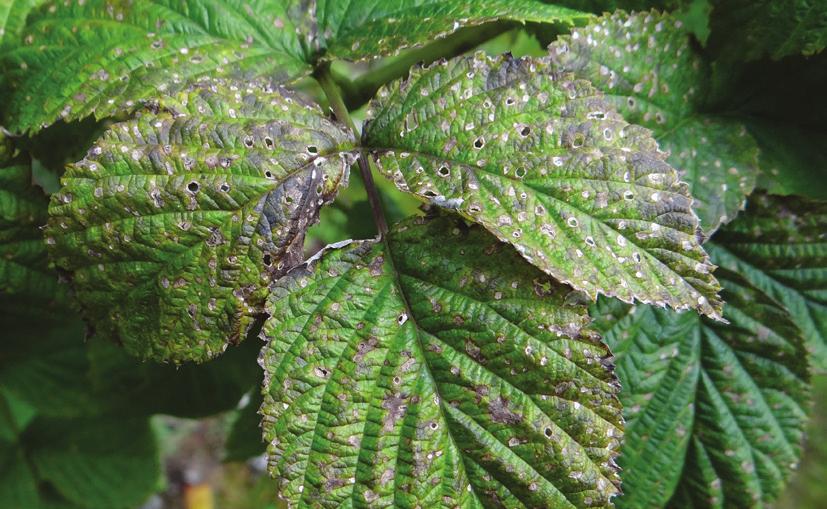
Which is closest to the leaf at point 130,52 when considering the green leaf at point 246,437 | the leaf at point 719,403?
the green leaf at point 246,437

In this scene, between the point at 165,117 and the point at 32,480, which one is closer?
the point at 165,117

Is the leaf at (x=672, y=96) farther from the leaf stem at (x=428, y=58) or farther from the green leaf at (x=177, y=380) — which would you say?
the green leaf at (x=177, y=380)

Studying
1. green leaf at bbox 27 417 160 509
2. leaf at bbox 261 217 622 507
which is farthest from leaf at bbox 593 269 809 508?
green leaf at bbox 27 417 160 509

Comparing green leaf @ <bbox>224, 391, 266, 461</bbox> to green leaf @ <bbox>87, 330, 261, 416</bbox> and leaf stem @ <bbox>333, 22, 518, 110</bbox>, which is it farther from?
leaf stem @ <bbox>333, 22, 518, 110</bbox>

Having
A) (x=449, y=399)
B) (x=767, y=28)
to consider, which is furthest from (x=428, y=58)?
(x=449, y=399)

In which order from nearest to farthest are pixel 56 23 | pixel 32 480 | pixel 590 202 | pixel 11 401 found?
pixel 590 202 → pixel 56 23 → pixel 32 480 → pixel 11 401

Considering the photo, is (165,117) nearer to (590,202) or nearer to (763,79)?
(590,202)

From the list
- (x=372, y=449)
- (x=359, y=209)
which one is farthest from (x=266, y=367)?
(x=359, y=209)

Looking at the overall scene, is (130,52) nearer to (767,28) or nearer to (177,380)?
(177,380)
